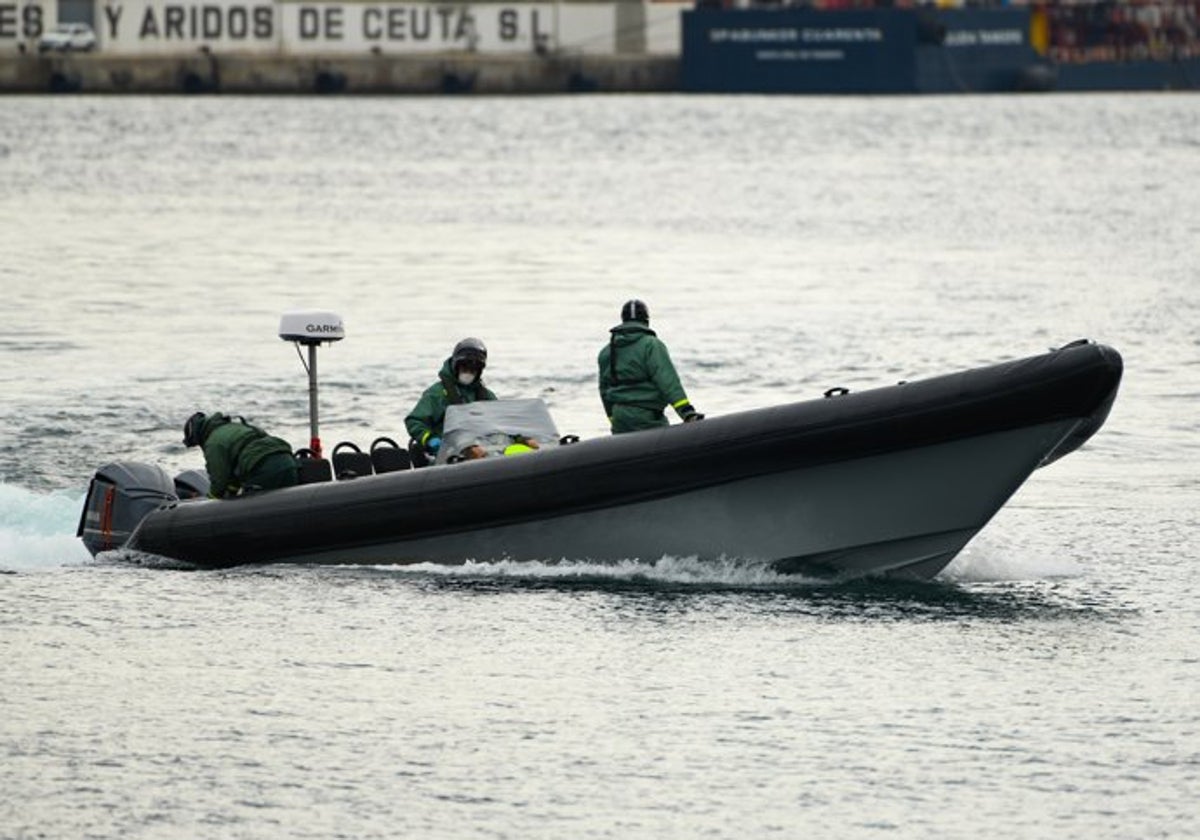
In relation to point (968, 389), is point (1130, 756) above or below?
below

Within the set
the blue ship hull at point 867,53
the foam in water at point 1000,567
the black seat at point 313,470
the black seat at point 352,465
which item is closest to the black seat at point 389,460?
the black seat at point 352,465

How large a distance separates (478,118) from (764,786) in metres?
90.3

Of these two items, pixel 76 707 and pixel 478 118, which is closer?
pixel 76 707

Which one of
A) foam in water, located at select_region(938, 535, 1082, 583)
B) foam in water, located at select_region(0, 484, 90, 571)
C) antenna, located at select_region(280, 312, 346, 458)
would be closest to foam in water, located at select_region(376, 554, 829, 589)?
foam in water, located at select_region(938, 535, 1082, 583)

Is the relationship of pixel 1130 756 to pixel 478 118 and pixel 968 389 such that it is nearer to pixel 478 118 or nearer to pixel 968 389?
pixel 968 389

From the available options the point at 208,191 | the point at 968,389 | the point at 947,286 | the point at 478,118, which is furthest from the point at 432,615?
the point at 478,118

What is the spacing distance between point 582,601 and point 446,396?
69.2 inches

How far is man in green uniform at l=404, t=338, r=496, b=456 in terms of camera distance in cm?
1702

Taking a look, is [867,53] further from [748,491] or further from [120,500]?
[748,491]

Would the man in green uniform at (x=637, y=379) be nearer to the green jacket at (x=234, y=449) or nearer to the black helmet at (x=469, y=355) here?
the black helmet at (x=469, y=355)

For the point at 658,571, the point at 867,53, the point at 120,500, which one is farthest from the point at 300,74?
the point at 658,571

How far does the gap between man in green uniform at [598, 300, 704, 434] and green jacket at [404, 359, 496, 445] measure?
99 cm

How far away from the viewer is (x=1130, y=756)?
43.0ft

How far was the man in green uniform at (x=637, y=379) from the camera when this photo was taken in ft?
53.9
